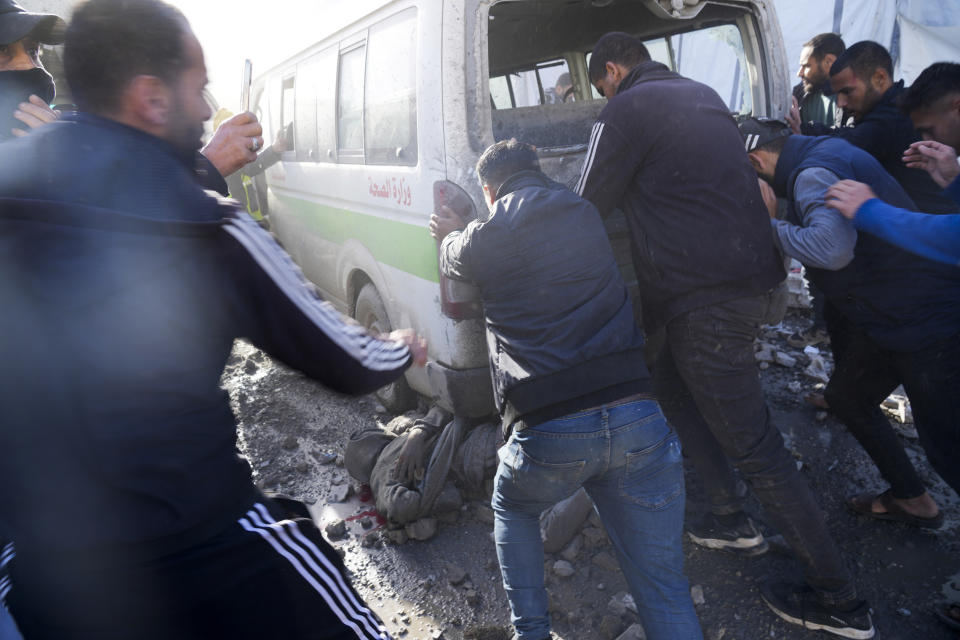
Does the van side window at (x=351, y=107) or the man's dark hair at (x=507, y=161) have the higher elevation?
the van side window at (x=351, y=107)

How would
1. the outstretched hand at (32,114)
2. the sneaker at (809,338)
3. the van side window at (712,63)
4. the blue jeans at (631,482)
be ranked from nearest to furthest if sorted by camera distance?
the blue jeans at (631,482) < the outstretched hand at (32,114) < the sneaker at (809,338) < the van side window at (712,63)

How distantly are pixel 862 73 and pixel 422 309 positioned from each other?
2.63m

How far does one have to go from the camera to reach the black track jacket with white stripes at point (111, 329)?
1.05m

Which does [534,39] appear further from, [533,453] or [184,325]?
[184,325]

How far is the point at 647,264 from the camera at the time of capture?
2.46m

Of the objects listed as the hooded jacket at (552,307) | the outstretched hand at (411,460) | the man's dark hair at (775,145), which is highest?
the man's dark hair at (775,145)

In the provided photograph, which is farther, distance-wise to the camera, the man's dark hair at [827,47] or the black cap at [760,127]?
the man's dark hair at [827,47]

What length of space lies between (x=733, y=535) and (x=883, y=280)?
4.03 feet

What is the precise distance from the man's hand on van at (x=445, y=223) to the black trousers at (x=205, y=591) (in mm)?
1633

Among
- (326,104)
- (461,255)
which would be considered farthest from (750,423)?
(326,104)

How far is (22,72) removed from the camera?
2416 millimetres

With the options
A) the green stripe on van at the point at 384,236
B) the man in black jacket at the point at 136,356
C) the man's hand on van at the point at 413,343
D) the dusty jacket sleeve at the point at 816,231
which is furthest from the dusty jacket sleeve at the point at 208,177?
the dusty jacket sleeve at the point at 816,231

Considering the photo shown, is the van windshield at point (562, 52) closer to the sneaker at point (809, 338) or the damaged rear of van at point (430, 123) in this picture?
the damaged rear of van at point (430, 123)

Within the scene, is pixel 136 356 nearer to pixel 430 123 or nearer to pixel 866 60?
pixel 430 123
